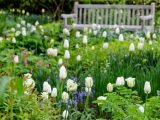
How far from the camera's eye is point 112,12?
1165 centimetres

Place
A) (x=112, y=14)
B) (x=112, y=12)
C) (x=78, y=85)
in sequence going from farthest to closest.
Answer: (x=112, y=14) → (x=112, y=12) → (x=78, y=85)

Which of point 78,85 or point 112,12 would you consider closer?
point 78,85

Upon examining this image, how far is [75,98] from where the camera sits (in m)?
3.96

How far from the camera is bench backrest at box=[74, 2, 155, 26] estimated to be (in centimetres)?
1109

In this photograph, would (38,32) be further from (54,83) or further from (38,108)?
(38,108)

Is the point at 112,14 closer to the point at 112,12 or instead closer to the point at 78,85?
the point at 112,12

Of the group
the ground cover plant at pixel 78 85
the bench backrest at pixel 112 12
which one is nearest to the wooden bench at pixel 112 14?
the bench backrest at pixel 112 12

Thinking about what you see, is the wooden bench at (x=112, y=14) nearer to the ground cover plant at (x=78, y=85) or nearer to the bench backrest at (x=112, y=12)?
the bench backrest at (x=112, y=12)

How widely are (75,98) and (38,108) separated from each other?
4.02 ft

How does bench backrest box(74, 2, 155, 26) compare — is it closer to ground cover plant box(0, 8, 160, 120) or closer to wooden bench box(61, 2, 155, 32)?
wooden bench box(61, 2, 155, 32)

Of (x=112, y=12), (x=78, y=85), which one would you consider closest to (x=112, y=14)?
(x=112, y=12)

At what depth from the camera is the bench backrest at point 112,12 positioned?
11.1 m

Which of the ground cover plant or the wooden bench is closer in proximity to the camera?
the ground cover plant

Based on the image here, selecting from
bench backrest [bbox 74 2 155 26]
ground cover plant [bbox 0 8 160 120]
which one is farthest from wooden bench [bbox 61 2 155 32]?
ground cover plant [bbox 0 8 160 120]
